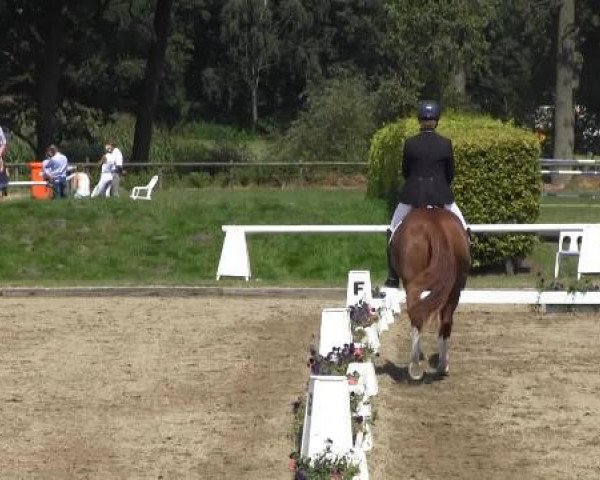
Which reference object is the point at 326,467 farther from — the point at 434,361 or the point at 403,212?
the point at 434,361

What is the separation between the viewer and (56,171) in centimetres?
3619

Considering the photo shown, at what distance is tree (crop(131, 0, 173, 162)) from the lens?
2108 inches

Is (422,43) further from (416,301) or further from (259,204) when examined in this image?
(416,301)

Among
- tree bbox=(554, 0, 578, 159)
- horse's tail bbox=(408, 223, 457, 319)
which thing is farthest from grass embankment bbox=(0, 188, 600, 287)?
tree bbox=(554, 0, 578, 159)

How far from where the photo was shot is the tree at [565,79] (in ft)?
178

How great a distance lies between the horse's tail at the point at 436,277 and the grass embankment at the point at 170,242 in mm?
12722

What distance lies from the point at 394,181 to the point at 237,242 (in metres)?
8.33

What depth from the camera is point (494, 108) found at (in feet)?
275

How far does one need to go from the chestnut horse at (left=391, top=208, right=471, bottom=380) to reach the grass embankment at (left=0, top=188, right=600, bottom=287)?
12507 mm

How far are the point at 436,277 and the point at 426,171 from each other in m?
1.10

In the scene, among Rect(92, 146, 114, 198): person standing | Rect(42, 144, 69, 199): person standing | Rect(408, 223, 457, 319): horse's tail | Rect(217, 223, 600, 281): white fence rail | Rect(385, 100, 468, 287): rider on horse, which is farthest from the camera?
Rect(92, 146, 114, 198): person standing

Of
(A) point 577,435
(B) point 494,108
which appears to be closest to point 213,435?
(A) point 577,435

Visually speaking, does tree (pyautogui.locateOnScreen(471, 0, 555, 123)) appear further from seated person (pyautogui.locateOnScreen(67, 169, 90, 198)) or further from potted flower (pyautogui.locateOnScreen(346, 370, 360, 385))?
potted flower (pyautogui.locateOnScreen(346, 370, 360, 385))

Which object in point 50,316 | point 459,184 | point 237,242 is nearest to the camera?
point 50,316
